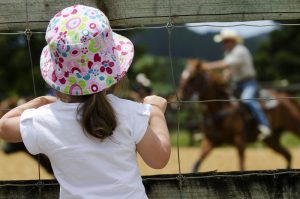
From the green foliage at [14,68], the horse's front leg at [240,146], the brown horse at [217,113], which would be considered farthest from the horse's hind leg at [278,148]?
the green foliage at [14,68]

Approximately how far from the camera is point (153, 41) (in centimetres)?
3872

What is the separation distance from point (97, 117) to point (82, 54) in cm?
18

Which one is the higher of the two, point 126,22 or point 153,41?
point 153,41

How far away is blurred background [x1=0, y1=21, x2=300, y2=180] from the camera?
1053cm

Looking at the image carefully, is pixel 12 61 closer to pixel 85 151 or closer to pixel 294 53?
pixel 294 53

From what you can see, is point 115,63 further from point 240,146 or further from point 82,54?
point 240,146

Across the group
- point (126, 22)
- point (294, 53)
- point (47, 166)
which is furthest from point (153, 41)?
point (126, 22)

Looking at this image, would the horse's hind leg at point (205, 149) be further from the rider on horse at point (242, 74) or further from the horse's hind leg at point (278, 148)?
the horse's hind leg at point (278, 148)

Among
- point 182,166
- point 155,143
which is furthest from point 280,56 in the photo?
point 155,143

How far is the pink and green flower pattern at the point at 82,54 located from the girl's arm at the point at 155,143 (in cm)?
18

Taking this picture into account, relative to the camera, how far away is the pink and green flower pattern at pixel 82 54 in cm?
178

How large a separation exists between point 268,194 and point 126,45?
0.99 metres

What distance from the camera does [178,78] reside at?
2055cm

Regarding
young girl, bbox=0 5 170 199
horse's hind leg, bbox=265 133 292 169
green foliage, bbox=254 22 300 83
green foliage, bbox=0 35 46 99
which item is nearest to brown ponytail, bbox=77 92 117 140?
young girl, bbox=0 5 170 199
